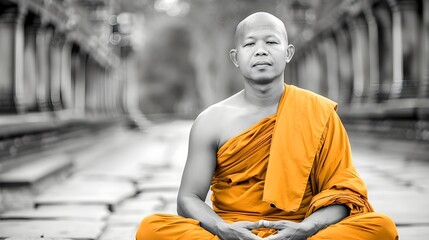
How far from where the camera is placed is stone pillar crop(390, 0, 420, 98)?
454 inches

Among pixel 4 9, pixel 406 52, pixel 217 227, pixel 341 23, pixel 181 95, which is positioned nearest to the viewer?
pixel 217 227

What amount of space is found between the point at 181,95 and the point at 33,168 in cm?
4267

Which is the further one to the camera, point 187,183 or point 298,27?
point 298,27

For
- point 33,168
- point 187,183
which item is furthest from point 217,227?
point 33,168

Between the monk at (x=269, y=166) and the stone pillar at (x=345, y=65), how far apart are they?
14.9 metres

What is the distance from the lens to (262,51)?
10.1ft

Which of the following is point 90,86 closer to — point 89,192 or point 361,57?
point 361,57

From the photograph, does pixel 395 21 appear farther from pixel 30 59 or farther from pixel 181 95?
pixel 181 95

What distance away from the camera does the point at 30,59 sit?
32.4 feet

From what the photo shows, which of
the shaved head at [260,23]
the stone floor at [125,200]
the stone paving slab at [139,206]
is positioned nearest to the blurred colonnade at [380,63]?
the stone floor at [125,200]

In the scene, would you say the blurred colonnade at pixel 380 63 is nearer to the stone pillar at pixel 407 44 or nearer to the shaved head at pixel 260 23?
the stone pillar at pixel 407 44

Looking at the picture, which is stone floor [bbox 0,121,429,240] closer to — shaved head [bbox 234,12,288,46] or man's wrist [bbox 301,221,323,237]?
man's wrist [bbox 301,221,323,237]

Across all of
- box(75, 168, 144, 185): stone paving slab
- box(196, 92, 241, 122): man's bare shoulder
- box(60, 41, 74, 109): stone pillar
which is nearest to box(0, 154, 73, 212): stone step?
box(75, 168, 144, 185): stone paving slab

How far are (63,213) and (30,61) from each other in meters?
5.37
